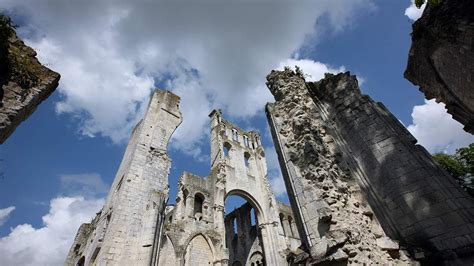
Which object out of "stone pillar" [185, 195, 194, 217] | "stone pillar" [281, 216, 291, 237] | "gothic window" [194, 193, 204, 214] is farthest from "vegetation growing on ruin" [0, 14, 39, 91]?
"stone pillar" [281, 216, 291, 237]

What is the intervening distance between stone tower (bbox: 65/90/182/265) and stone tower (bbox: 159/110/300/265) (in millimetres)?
4810

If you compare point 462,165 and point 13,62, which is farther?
point 462,165

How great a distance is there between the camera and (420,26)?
5125 mm

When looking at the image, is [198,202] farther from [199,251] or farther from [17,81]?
[17,81]

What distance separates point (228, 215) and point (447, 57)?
2132cm

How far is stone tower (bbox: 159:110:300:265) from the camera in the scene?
1501cm

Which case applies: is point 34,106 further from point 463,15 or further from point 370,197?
point 463,15

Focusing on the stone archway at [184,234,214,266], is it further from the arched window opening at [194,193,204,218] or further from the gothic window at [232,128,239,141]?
the gothic window at [232,128,239,141]

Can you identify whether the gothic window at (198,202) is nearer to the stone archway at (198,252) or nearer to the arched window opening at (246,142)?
the stone archway at (198,252)

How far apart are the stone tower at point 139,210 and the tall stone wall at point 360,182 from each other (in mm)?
6449

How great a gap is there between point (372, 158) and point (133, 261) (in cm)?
791

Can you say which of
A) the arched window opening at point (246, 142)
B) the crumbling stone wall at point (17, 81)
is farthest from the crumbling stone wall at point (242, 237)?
the crumbling stone wall at point (17, 81)

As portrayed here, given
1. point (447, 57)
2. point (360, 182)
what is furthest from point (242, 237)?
point (447, 57)

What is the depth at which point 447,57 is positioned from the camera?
496cm
